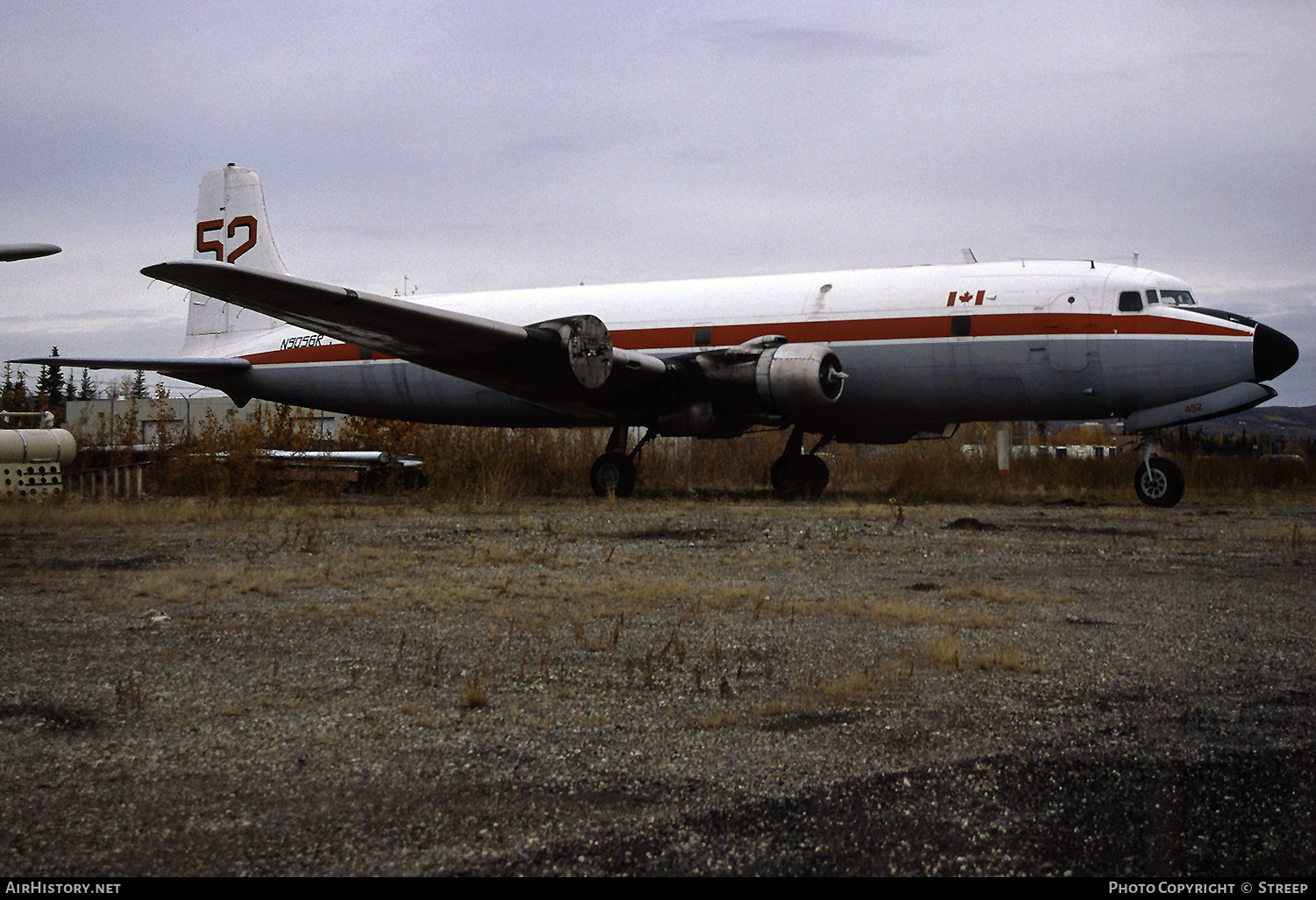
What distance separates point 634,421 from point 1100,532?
7800mm

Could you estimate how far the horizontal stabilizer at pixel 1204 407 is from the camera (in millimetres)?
14383

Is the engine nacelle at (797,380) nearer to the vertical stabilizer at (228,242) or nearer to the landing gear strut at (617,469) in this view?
the landing gear strut at (617,469)

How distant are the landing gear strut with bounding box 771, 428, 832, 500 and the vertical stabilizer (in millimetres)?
10292

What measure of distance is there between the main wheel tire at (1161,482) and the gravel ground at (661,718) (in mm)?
6834

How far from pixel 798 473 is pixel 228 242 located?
1216 cm

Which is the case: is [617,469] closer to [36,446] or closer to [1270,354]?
[1270,354]

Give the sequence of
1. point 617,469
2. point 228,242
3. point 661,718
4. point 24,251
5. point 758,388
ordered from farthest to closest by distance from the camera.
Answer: point 228,242, point 617,469, point 758,388, point 24,251, point 661,718

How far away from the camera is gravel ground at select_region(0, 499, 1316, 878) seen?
3.05 meters

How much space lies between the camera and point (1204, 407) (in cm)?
1465

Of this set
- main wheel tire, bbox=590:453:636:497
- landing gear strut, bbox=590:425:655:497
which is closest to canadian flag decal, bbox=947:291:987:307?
landing gear strut, bbox=590:425:655:497

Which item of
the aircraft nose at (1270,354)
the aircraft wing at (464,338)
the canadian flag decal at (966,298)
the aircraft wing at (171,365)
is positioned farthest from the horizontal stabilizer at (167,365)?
the aircraft nose at (1270,354)

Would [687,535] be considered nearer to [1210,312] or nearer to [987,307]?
[987,307]

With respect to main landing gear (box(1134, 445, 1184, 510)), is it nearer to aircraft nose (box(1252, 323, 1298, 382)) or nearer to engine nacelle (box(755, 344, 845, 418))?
aircraft nose (box(1252, 323, 1298, 382))

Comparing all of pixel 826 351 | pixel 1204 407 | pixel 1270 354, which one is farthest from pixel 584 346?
pixel 1270 354
